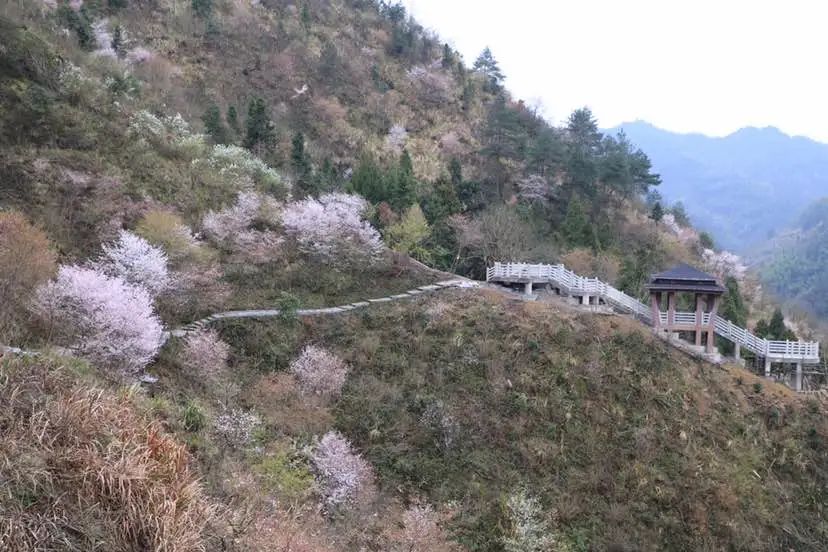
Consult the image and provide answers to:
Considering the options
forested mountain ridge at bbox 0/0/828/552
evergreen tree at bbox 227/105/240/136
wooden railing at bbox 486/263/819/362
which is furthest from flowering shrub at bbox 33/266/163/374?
evergreen tree at bbox 227/105/240/136

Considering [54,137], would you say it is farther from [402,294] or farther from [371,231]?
[402,294]

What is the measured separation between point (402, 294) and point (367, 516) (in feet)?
39.3

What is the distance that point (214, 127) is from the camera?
3469 cm

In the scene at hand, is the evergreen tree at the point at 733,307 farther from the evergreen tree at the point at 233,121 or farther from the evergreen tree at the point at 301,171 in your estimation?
the evergreen tree at the point at 233,121

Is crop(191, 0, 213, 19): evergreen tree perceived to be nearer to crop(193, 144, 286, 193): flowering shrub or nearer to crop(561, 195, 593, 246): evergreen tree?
crop(193, 144, 286, 193): flowering shrub

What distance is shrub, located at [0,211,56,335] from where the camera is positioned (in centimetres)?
1377

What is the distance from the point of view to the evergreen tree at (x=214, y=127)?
114 ft

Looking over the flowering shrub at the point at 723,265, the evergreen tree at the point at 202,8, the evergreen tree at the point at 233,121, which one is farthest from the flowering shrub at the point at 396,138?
the flowering shrub at the point at 723,265

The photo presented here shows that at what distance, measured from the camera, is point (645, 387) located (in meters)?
21.8

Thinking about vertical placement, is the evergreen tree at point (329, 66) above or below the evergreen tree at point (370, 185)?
above

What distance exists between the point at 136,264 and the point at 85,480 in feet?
48.0

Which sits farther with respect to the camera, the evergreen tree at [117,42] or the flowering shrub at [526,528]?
the evergreen tree at [117,42]

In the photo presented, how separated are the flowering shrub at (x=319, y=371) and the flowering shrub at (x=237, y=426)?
2.99m

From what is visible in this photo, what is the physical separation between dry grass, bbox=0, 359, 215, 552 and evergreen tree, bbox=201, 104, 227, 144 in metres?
30.3
